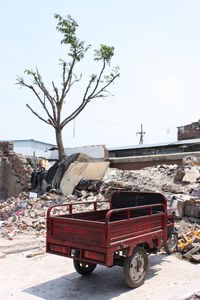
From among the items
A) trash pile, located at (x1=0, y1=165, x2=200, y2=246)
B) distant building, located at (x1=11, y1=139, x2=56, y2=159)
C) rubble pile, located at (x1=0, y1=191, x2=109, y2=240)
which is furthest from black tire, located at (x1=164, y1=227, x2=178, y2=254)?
distant building, located at (x1=11, y1=139, x2=56, y2=159)

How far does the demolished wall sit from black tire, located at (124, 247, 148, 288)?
11.4m

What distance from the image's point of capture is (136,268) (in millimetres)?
5406

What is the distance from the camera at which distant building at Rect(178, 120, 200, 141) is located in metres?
29.0

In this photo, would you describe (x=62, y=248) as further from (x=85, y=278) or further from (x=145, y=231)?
(x=145, y=231)

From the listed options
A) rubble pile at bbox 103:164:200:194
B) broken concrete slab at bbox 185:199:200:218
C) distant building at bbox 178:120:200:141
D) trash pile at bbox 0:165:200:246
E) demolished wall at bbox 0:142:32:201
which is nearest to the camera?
broken concrete slab at bbox 185:199:200:218

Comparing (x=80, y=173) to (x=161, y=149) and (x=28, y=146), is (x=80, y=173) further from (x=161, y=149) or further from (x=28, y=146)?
(x=28, y=146)

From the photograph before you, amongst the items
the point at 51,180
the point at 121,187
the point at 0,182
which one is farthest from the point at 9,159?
the point at 121,187

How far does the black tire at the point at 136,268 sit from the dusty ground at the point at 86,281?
4.9 inches

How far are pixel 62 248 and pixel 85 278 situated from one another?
3.09ft

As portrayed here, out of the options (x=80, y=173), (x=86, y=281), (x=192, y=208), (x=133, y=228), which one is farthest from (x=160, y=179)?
(x=133, y=228)

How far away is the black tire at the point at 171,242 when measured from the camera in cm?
697

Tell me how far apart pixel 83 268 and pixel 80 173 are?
8645 millimetres

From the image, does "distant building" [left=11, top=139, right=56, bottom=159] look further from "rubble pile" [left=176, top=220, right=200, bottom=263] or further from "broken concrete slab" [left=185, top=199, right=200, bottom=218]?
"rubble pile" [left=176, top=220, right=200, bottom=263]

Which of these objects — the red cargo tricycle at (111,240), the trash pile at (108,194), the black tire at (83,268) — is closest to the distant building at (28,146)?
the trash pile at (108,194)
